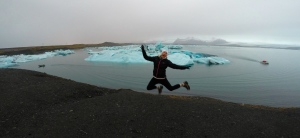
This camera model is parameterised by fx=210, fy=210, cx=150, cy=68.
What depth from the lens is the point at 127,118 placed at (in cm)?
657

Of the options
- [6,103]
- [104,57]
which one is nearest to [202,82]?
[6,103]

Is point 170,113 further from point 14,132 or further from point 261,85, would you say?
point 261,85

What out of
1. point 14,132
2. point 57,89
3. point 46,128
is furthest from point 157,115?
point 57,89

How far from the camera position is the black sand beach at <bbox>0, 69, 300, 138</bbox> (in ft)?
18.9

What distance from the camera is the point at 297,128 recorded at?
6.56 meters

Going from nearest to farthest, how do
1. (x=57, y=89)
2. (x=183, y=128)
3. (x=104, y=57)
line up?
(x=183, y=128)
(x=57, y=89)
(x=104, y=57)

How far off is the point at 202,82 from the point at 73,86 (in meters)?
11.6

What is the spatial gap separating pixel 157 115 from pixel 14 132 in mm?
4053

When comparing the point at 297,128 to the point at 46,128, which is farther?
the point at 297,128

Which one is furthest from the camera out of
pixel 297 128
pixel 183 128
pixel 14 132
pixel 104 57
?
pixel 104 57

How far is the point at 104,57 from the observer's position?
109 feet

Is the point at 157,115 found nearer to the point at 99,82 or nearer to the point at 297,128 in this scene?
the point at 297,128

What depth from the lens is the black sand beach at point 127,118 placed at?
18.9 ft

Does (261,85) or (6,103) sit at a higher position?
(6,103)
